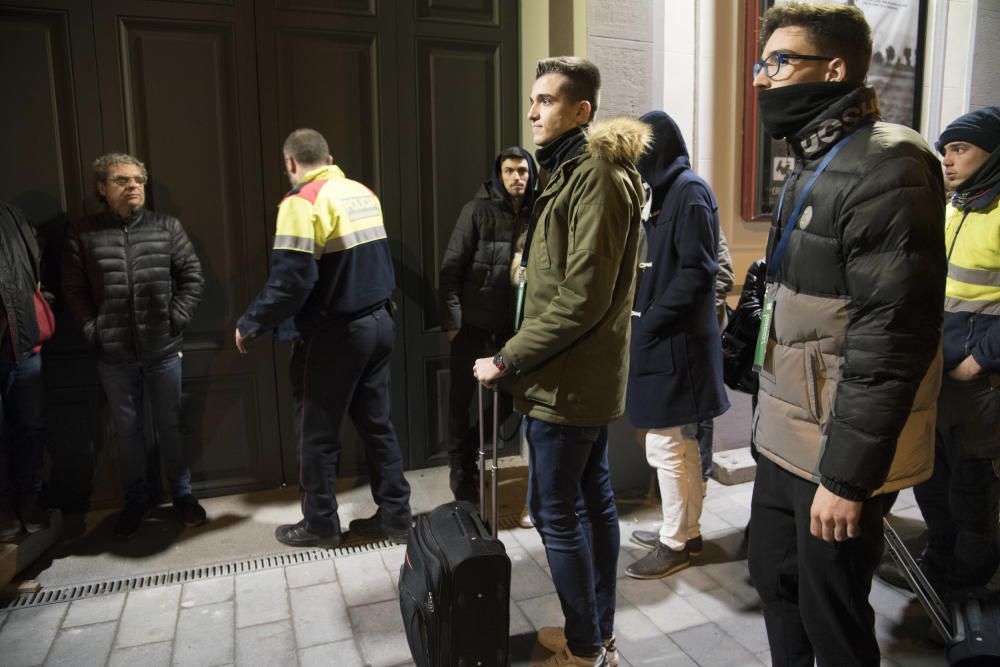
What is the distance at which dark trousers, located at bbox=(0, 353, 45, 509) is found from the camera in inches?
137

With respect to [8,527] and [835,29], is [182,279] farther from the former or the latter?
[835,29]

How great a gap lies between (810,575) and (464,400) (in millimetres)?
2512

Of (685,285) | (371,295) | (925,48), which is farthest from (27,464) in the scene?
(925,48)

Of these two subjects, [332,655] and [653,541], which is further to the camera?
[653,541]

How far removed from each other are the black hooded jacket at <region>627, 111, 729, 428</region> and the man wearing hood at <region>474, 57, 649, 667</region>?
2.43 ft

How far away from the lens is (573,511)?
241cm

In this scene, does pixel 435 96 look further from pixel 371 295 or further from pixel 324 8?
pixel 371 295

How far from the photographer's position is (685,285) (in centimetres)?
305

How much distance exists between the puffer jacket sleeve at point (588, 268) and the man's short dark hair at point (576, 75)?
1.12ft

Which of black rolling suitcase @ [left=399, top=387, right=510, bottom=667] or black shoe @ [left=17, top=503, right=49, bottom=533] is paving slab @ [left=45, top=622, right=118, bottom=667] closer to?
black shoe @ [left=17, top=503, right=49, bottom=533]

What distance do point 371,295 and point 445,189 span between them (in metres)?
1.17

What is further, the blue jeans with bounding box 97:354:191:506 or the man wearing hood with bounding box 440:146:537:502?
the man wearing hood with bounding box 440:146:537:502

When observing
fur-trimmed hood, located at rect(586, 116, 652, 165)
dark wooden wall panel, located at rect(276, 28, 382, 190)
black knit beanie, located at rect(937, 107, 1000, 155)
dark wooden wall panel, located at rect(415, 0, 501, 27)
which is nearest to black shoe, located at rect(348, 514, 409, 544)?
dark wooden wall panel, located at rect(276, 28, 382, 190)

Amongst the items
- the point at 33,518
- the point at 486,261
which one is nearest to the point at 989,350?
the point at 486,261
